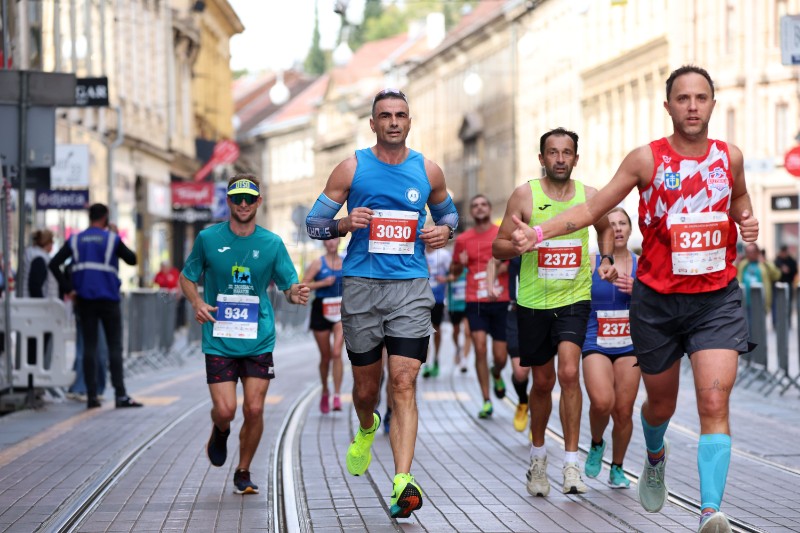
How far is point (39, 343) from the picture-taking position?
17.3 m

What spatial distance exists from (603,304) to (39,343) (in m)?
8.12

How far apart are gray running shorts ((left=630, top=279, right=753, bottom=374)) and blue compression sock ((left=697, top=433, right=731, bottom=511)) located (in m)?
0.44

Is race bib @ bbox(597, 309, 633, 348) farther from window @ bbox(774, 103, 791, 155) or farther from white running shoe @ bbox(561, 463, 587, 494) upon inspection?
window @ bbox(774, 103, 791, 155)

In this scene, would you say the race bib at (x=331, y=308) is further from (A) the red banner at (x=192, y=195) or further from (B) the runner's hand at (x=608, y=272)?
(A) the red banner at (x=192, y=195)

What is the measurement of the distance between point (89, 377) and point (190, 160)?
39413 mm

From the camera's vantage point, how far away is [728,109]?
52.5 meters

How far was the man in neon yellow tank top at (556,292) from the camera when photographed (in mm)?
10148

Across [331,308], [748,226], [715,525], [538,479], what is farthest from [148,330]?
[715,525]

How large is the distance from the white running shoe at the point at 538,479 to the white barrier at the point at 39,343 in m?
8.13

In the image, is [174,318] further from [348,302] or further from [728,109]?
[728,109]

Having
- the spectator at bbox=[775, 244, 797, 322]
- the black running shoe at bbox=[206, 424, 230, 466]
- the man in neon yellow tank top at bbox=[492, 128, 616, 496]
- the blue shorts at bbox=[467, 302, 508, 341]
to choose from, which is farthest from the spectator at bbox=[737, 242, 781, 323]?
the black running shoe at bbox=[206, 424, 230, 466]

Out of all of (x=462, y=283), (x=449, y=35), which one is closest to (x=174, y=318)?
(x=462, y=283)

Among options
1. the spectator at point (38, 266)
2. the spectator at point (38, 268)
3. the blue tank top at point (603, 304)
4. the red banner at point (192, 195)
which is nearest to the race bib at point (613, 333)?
the blue tank top at point (603, 304)

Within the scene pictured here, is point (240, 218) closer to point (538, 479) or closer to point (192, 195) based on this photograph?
point (538, 479)
